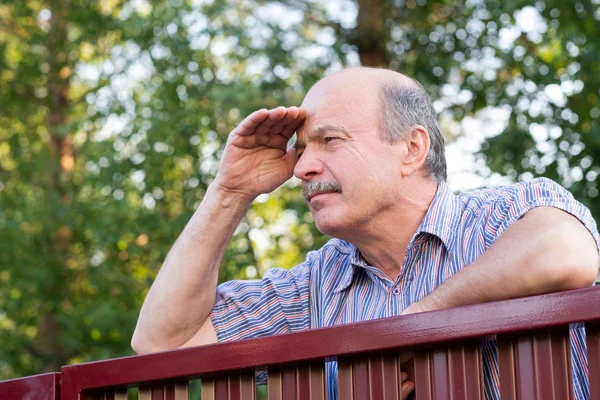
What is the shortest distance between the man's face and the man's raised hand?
161 mm

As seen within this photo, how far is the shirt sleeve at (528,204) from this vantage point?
7.22 ft

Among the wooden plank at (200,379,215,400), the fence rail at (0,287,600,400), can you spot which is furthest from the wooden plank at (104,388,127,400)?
the wooden plank at (200,379,215,400)

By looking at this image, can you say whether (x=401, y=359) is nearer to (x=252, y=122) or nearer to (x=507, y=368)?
(x=507, y=368)

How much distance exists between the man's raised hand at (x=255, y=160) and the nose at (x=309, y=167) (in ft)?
0.62

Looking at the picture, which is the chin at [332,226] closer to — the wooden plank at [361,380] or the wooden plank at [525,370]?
the wooden plank at [361,380]

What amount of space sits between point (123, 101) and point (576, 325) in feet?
24.8

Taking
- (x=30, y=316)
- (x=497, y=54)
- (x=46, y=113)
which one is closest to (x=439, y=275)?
(x=497, y=54)

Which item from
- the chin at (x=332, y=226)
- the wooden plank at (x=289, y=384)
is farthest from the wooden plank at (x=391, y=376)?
the chin at (x=332, y=226)

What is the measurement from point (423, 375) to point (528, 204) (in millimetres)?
575

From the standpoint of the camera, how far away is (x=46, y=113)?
1098cm

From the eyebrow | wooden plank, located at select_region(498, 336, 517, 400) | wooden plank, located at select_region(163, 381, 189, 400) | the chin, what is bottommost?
wooden plank, located at select_region(163, 381, 189, 400)

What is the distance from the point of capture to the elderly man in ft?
8.40

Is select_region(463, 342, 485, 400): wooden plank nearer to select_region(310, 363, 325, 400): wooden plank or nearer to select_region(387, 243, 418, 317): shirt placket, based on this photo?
select_region(310, 363, 325, 400): wooden plank

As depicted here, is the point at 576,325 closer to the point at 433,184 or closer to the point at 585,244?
the point at 585,244
